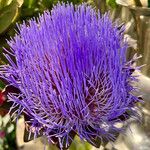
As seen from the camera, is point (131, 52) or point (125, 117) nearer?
point (125, 117)

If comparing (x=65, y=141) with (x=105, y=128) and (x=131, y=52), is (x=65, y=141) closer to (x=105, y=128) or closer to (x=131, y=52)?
(x=105, y=128)

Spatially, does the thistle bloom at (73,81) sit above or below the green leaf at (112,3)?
above

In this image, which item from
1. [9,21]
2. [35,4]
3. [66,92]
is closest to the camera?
[66,92]

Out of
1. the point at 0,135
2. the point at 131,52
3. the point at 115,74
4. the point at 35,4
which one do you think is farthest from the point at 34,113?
the point at 35,4

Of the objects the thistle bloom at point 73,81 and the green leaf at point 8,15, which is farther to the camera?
the green leaf at point 8,15

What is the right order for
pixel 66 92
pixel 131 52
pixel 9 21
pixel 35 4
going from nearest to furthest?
1. pixel 66 92
2. pixel 131 52
3. pixel 9 21
4. pixel 35 4

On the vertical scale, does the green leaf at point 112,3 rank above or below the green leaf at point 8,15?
below

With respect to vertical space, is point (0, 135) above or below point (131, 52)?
below

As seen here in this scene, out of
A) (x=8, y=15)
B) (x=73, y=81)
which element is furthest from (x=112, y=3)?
(x=73, y=81)
